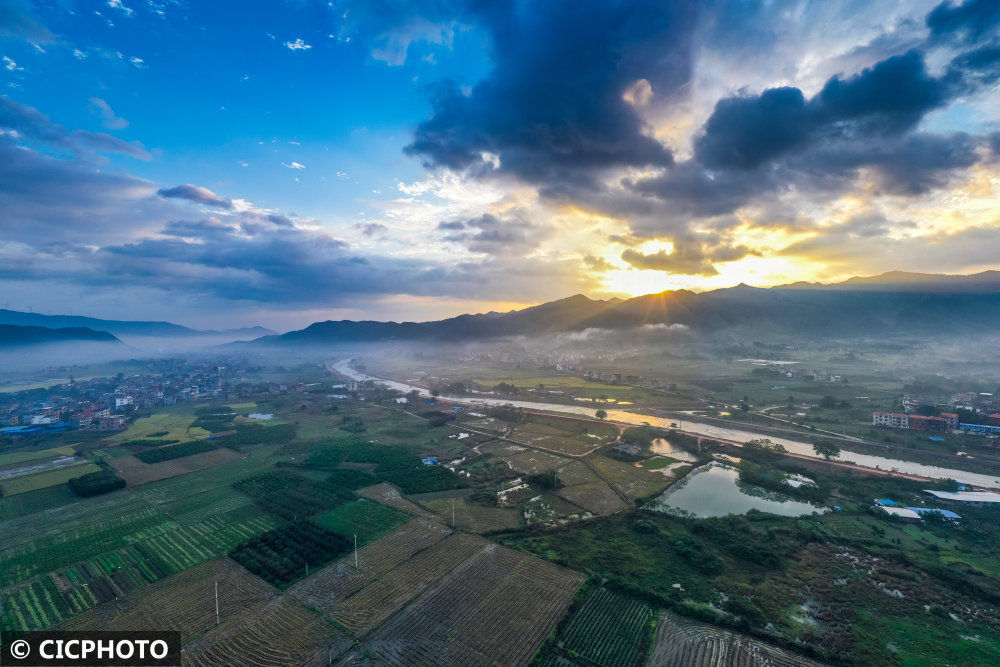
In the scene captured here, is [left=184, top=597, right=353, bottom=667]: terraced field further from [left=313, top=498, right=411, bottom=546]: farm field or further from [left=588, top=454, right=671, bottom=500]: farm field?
[left=588, top=454, right=671, bottom=500]: farm field

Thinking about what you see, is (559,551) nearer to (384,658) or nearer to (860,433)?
(384,658)


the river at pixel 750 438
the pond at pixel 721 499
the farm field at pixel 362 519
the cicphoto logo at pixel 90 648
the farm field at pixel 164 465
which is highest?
the river at pixel 750 438

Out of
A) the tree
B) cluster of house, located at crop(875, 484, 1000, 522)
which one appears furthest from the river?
cluster of house, located at crop(875, 484, 1000, 522)

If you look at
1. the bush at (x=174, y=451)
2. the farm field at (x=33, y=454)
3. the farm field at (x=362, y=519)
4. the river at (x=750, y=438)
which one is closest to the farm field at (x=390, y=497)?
the farm field at (x=362, y=519)

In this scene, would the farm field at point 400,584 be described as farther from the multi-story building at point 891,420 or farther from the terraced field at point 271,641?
the multi-story building at point 891,420

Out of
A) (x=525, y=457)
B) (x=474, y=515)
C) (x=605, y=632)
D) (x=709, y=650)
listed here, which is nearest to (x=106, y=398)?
(x=525, y=457)

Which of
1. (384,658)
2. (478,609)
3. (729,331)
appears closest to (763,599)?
(478,609)

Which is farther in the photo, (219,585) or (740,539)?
(740,539)
